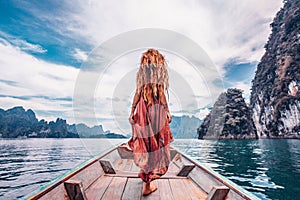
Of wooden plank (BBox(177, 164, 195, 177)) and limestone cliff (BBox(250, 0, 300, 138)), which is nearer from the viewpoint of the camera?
wooden plank (BBox(177, 164, 195, 177))

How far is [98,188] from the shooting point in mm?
3174

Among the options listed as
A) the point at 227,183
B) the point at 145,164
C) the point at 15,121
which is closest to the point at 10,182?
the point at 145,164

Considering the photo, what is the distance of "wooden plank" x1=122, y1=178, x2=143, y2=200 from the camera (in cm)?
280

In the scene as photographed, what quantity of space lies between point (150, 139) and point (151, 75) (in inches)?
38.1

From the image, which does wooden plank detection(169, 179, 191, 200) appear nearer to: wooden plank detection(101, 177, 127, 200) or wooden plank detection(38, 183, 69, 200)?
wooden plank detection(101, 177, 127, 200)

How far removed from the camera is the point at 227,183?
103 inches

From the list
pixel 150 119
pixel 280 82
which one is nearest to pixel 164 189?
pixel 150 119

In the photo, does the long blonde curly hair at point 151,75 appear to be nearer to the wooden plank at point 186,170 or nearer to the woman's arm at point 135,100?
the woman's arm at point 135,100

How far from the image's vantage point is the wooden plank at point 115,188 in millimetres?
2804

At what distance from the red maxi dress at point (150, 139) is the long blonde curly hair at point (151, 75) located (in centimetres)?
12

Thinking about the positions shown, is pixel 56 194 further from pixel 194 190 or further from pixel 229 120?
pixel 229 120

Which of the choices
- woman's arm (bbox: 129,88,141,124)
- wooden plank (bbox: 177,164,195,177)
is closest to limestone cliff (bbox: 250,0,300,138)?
wooden plank (bbox: 177,164,195,177)

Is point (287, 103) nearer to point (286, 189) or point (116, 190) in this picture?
Result: point (286, 189)

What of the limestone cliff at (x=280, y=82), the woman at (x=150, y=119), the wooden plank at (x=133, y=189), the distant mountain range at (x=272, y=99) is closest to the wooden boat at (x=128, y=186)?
the wooden plank at (x=133, y=189)
